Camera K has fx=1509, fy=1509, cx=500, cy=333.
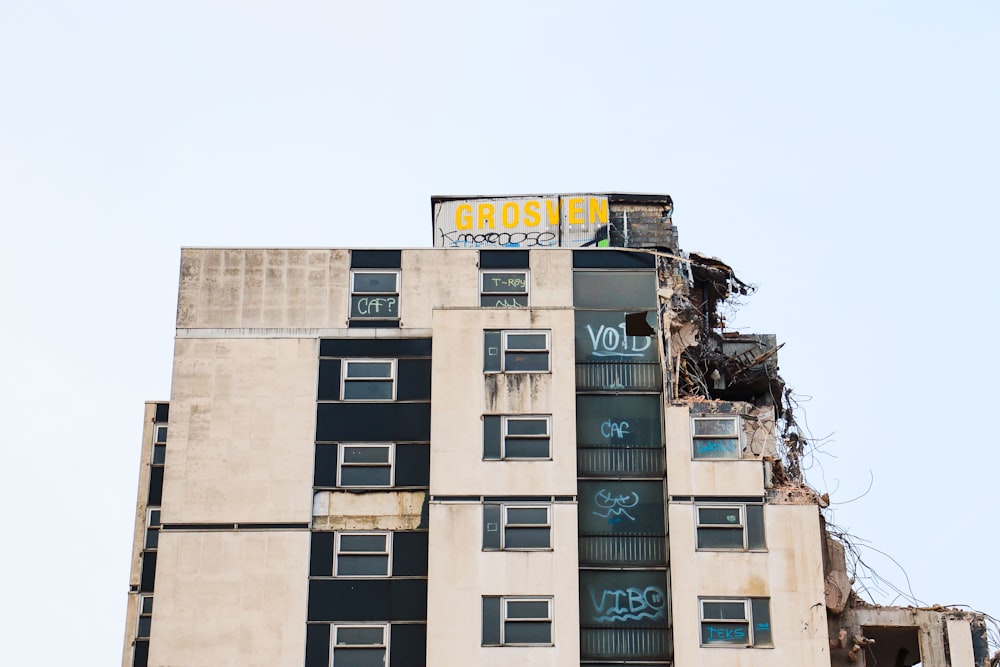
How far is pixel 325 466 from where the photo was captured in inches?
1811

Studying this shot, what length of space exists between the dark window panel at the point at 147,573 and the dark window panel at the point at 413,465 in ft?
34.1

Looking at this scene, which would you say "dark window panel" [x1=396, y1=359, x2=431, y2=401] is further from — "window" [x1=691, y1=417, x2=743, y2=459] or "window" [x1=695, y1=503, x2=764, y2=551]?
"window" [x1=695, y1=503, x2=764, y2=551]

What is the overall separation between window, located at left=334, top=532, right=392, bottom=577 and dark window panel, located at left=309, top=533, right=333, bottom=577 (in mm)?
211

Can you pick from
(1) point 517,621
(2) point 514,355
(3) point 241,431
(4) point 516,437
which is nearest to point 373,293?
(2) point 514,355

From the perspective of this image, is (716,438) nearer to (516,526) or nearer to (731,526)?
(731,526)

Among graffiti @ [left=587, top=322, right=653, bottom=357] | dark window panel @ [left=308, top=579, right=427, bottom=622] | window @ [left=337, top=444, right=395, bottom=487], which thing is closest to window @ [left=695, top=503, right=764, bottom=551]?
graffiti @ [left=587, top=322, right=653, bottom=357]

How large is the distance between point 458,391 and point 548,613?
23.8 ft

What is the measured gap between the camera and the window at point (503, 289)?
4844 centimetres

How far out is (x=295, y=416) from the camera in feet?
153

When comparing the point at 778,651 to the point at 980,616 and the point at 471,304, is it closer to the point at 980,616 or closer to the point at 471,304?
the point at 980,616

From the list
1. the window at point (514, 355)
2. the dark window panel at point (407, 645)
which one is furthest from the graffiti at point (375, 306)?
the dark window panel at point (407, 645)

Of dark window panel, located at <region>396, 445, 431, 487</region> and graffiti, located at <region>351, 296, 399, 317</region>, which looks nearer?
dark window panel, located at <region>396, 445, 431, 487</region>

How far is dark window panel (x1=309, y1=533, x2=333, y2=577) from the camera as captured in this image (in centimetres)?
4478

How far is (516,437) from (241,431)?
8458 mm
